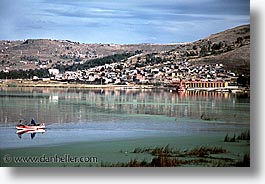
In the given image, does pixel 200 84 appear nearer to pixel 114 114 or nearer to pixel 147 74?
pixel 147 74

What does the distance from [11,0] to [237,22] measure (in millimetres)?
1742

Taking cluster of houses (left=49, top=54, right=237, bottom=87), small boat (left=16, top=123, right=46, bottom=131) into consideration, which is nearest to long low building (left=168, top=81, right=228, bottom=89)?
cluster of houses (left=49, top=54, right=237, bottom=87)

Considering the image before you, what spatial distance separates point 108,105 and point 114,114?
0.28ft

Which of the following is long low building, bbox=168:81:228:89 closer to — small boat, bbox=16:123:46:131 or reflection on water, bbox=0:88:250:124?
reflection on water, bbox=0:88:250:124

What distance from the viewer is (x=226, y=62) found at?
14.8 ft

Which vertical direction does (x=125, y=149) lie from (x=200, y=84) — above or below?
below

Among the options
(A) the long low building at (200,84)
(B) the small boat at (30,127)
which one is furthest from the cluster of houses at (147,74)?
(B) the small boat at (30,127)

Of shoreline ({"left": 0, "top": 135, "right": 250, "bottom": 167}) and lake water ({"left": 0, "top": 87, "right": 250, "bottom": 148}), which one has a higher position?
lake water ({"left": 0, "top": 87, "right": 250, "bottom": 148})

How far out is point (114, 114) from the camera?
4.48m

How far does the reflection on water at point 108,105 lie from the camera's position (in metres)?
4.39

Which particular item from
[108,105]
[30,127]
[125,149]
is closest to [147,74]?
[108,105]

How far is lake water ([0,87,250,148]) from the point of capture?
172 inches

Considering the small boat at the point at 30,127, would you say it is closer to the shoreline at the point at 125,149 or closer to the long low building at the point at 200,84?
the shoreline at the point at 125,149

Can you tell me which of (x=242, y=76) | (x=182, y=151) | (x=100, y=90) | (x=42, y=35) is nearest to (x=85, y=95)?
(x=100, y=90)
